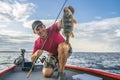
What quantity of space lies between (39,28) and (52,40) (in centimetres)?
59

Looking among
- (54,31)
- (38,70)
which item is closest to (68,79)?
(54,31)

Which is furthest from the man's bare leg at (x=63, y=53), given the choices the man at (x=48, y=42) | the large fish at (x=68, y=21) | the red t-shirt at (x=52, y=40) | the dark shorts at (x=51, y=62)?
the dark shorts at (x=51, y=62)

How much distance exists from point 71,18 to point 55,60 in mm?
2841

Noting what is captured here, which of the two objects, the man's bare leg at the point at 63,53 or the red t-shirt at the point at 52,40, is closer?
the man's bare leg at the point at 63,53

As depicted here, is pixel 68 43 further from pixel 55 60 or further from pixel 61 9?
pixel 55 60

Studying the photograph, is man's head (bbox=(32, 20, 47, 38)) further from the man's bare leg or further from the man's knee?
the man's bare leg

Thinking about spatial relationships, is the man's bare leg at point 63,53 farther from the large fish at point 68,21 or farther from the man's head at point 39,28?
the man's head at point 39,28

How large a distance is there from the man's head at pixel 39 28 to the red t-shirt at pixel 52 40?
7.7 inches

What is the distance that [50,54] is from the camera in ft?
28.8

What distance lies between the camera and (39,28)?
8273 millimetres

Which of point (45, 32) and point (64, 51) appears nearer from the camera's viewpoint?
point (64, 51)

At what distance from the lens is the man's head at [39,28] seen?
8234mm

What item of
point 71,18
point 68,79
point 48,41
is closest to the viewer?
point 71,18

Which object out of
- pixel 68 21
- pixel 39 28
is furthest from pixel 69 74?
pixel 68 21
